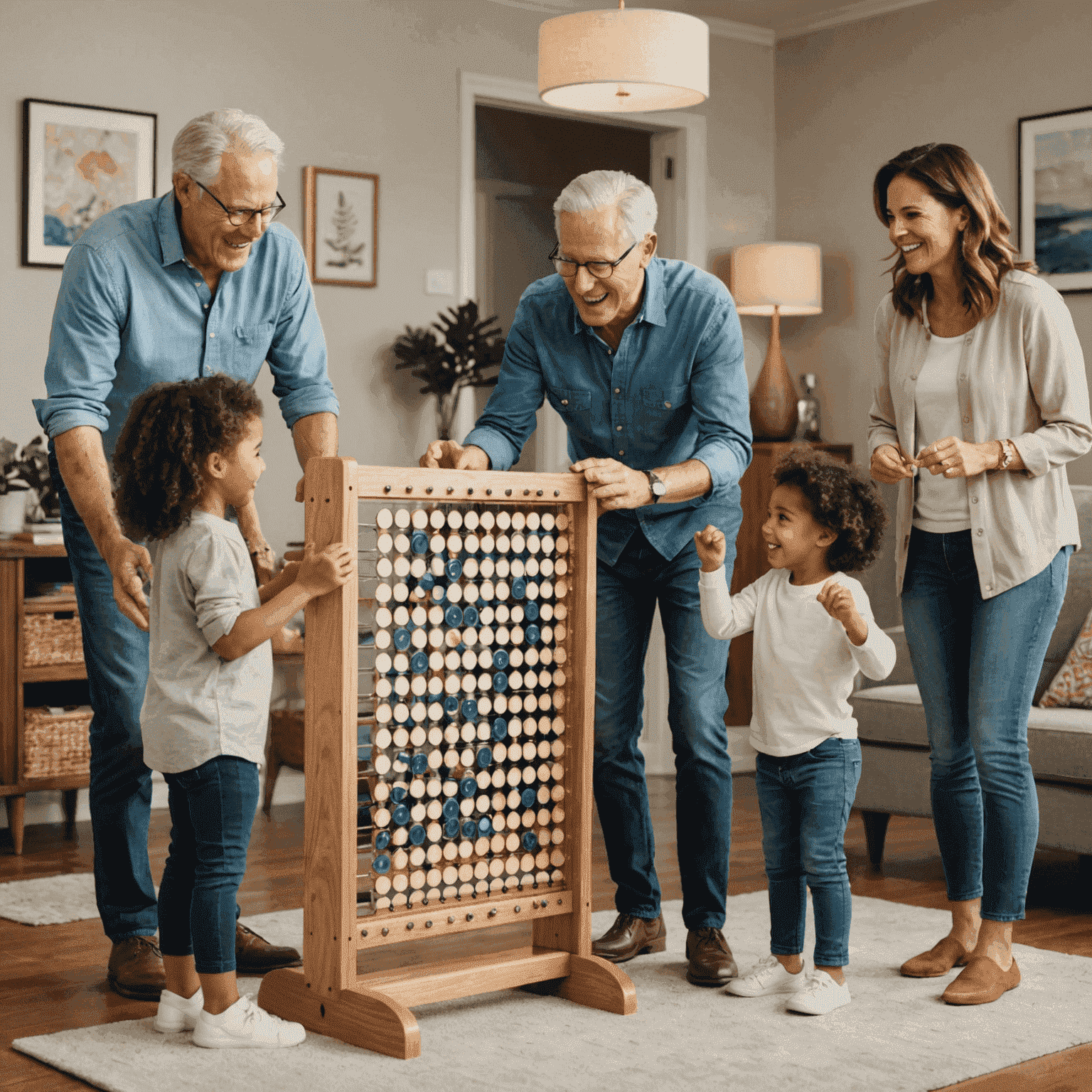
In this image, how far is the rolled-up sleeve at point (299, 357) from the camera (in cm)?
294

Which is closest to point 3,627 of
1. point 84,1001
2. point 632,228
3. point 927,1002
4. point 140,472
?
point 84,1001

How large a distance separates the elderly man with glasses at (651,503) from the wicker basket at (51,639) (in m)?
1.86

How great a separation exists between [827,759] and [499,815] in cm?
57

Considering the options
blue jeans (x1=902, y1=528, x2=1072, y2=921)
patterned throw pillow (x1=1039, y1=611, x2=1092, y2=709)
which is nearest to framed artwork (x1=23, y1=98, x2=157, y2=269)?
blue jeans (x1=902, y1=528, x2=1072, y2=921)

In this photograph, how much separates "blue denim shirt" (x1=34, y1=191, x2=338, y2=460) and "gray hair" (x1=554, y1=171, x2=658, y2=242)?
0.57 m

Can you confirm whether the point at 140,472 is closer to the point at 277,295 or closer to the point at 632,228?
the point at 277,295

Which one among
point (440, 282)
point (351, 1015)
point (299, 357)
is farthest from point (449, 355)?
point (351, 1015)

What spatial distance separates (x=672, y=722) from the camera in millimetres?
2918

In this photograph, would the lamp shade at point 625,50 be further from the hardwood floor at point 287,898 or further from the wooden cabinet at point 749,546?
the hardwood floor at point 287,898

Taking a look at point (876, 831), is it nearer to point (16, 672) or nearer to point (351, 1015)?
point (351, 1015)

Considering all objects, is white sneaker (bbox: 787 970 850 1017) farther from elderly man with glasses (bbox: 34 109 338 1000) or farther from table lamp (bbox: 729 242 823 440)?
table lamp (bbox: 729 242 823 440)

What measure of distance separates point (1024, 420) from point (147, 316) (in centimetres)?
154

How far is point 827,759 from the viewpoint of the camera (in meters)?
2.68

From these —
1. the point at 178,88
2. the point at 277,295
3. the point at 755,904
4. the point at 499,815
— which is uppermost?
the point at 178,88
